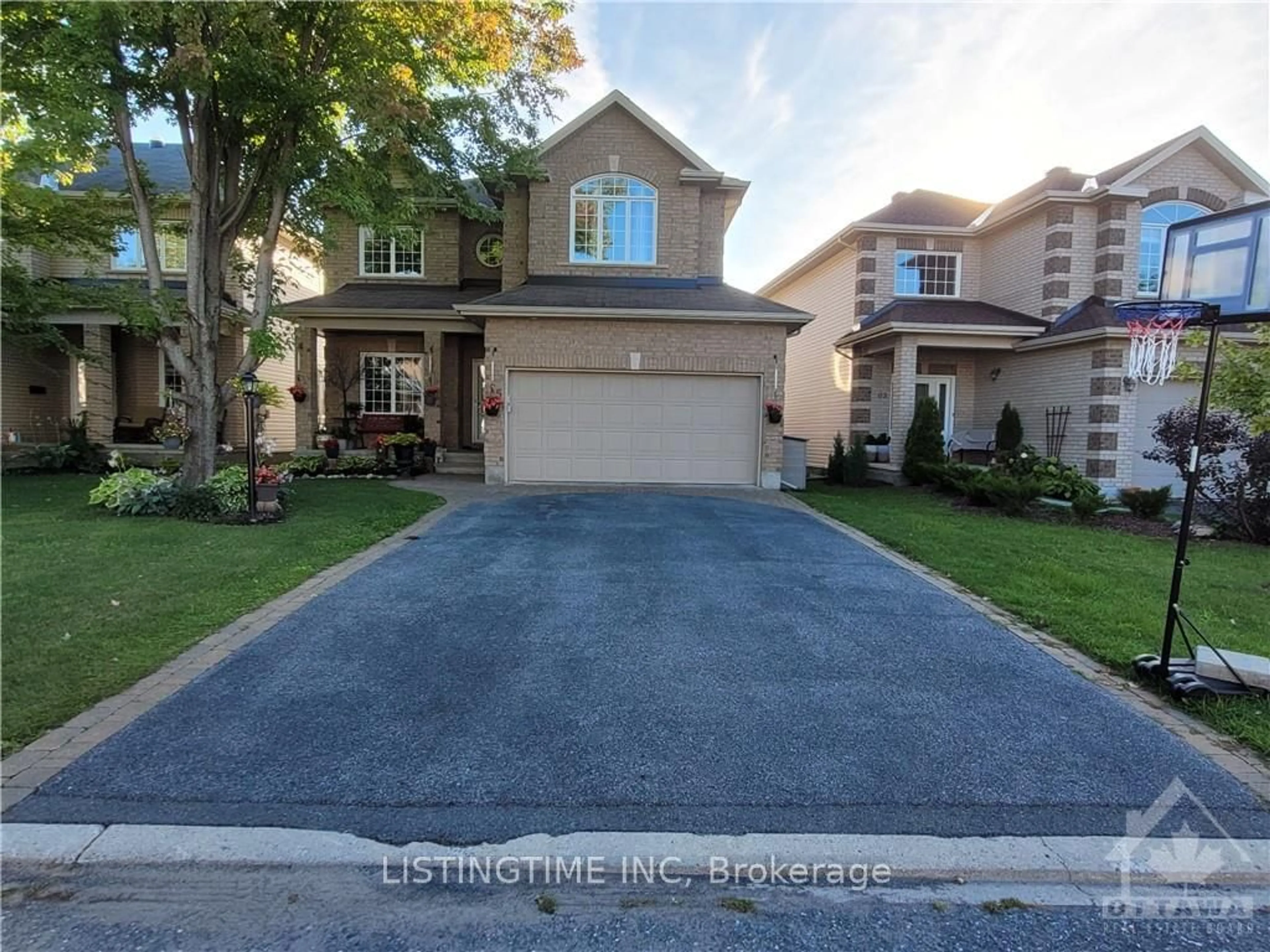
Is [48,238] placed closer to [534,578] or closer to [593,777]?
[534,578]

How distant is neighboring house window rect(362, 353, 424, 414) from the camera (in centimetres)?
1711

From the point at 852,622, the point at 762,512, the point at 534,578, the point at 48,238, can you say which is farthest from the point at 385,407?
the point at 852,622

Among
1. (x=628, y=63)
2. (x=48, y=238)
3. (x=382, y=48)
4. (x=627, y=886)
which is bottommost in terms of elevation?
(x=627, y=886)

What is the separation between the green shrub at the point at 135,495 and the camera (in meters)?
9.58

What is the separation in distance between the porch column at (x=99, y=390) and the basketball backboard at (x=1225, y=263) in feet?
63.8

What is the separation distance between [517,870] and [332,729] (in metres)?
1.49

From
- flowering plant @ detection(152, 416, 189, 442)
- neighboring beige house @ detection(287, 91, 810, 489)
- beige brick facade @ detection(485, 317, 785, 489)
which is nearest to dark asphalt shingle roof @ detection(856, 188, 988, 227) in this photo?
neighboring beige house @ detection(287, 91, 810, 489)

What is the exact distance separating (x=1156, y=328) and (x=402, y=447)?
44.2ft

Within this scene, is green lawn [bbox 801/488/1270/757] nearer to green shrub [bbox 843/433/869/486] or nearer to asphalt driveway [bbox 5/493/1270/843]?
asphalt driveway [bbox 5/493/1270/843]

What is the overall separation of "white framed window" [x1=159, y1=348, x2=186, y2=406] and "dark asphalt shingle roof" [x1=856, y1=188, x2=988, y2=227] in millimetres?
18338

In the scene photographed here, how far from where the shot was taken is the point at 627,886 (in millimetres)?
2492

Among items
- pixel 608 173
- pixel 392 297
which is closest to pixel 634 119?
pixel 608 173

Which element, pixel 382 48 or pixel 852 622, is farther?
pixel 382 48

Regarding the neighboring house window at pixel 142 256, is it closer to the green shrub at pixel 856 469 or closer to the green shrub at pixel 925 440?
the green shrub at pixel 856 469
